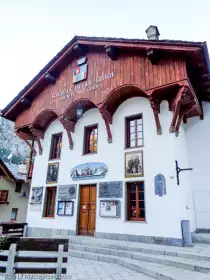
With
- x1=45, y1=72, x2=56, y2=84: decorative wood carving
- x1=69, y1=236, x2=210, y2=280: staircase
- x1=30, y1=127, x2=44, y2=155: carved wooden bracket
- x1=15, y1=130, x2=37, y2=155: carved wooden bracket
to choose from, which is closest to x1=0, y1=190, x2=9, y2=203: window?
x1=15, y1=130, x2=37, y2=155: carved wooden bracket

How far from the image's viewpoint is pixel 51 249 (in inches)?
155

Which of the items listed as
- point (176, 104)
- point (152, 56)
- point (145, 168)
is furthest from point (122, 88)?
point (145, 168)

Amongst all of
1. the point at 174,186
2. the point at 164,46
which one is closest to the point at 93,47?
the point at 164,46

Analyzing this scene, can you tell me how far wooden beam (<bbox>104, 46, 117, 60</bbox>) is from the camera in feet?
32.7

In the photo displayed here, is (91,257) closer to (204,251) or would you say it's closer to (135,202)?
(135,202)

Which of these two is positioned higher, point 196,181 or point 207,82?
point 207,82

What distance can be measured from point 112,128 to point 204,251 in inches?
247

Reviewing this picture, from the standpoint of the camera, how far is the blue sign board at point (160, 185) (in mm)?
8250

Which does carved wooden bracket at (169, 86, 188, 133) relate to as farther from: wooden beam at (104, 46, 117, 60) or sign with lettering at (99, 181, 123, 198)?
wooden beam at (104, 46, 117, 60)

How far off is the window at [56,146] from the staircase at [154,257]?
5254mm

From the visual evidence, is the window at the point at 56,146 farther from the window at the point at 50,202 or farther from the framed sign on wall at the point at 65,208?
the framed sign on wall at the point at 65,208

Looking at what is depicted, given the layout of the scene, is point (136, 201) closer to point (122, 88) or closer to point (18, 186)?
point (122, 88)

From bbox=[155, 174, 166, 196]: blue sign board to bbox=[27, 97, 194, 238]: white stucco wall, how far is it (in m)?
0.15

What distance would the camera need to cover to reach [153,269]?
5.59 m
